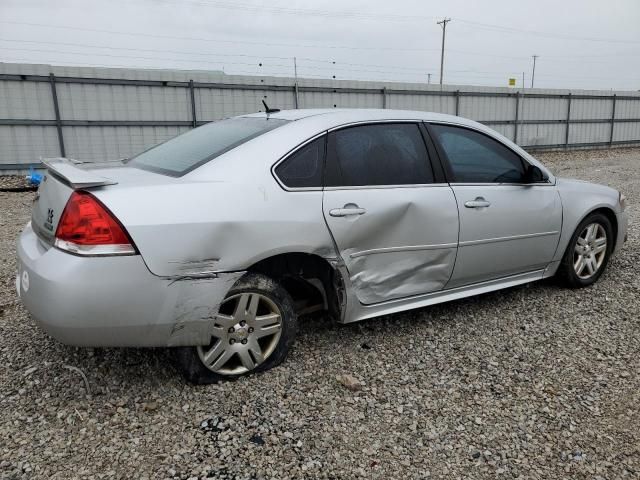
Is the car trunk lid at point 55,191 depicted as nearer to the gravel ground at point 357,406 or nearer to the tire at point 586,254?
the gravel ground at point 357,406

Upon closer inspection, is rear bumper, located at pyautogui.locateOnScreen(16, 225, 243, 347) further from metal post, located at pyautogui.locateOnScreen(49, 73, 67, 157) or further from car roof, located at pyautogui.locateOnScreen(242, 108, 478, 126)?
metal post, located at pyautogui.locateOnScreen(49, 73, 67, 157)

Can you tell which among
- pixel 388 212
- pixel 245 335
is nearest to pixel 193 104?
pixel 388 212

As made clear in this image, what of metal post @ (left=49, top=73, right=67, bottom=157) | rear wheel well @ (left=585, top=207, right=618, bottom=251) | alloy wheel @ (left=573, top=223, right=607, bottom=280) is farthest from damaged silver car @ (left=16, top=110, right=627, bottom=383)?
metal post @ (left=49, top=73, right=67, bottom=157)

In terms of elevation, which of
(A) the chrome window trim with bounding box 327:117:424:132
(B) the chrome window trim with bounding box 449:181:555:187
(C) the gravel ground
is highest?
(A) the chrome window trim with bounding box 327:117:424:132

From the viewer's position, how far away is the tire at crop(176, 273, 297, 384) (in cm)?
275

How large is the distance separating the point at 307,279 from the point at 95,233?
1.23m

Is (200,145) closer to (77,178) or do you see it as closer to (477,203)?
(77,178)

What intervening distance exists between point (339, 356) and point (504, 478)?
1.24 m

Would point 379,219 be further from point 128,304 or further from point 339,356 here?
point 128,304

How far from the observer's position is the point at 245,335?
2.83 meters

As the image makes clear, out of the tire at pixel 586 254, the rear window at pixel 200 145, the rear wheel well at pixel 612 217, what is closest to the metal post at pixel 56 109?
the rear window at pixel 200 145

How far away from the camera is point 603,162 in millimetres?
16453

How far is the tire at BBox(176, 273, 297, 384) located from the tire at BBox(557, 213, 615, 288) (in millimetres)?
2528

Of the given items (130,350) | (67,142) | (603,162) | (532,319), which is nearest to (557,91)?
(603,162)
